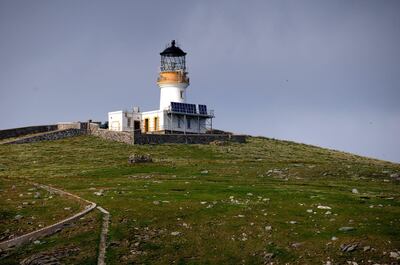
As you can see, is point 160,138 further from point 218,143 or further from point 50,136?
point 50,136

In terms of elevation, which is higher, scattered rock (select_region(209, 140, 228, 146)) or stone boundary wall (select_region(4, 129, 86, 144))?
stone boundary wall (select_region(4, 129, 86, 144))

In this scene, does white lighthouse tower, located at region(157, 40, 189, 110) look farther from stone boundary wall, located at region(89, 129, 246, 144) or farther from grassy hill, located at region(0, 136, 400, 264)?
grassy hill, located at region(0, 136, 400, 264)

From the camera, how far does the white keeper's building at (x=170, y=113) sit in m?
97.3

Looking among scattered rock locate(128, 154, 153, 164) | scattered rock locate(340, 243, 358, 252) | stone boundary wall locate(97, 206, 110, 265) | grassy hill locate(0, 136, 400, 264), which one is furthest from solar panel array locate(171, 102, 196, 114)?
scattered rock locate(340, 243, 358, 252)

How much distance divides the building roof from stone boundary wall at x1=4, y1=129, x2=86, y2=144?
62.1 ft

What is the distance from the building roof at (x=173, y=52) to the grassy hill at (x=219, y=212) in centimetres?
3855

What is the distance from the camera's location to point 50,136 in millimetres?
94312

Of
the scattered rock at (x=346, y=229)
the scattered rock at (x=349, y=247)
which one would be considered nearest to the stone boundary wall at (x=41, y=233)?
the scattered rock at (x=346, y=229)

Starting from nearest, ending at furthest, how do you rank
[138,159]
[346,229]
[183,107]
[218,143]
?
[346,229] → [138,159] → [218,143] → [183,107]

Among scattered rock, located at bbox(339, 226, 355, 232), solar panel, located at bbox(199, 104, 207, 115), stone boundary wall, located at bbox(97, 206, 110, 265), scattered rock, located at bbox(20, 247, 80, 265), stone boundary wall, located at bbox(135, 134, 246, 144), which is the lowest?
scattered rock, located at bbox(20, 247, 80, 265)

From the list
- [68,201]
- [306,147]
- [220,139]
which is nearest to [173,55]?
[220,139]

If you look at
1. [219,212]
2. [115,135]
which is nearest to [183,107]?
[115,135]

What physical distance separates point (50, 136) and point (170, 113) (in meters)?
17.4

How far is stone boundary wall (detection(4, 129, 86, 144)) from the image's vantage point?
91244 mm
